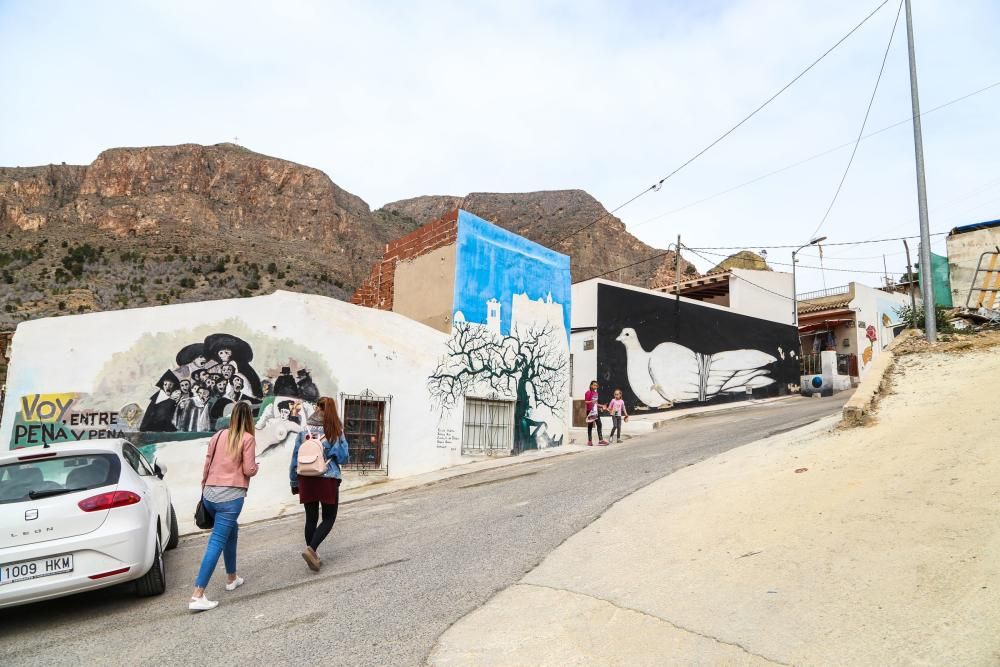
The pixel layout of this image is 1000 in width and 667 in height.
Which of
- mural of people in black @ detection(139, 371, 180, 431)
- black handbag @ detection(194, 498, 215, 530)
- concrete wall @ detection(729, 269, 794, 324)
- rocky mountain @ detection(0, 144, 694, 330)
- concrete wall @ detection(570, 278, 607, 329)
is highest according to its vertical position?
rocky mountain @ detection(0, 144, 694, 330)

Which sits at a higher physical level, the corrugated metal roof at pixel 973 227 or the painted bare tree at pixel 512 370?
the corrugated metal roof at pixel 973 227

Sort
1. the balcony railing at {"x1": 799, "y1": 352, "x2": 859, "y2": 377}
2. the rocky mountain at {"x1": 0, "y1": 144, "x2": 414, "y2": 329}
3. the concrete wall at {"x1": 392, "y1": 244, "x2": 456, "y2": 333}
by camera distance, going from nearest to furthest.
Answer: the concrete wall at {"x1": 392, "y1": 244, "x2": 456, "y2": 333}
the balcony railing at {"x1": 799, "y1": 352, "x2": 859, "y2": 377}
the rocky mountain at {"x1": 0, "y1": 144, "x2": 414, "y2": 329}

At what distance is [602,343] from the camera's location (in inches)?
871

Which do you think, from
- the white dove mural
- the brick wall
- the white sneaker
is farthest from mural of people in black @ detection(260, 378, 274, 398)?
the white dove mural

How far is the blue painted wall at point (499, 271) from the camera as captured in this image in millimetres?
15562

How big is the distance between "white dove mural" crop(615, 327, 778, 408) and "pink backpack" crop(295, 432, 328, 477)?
17.6m

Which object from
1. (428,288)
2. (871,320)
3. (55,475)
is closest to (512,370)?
(428,288)

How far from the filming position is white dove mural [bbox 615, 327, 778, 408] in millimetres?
23078

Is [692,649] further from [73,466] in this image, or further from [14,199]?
[14,199]

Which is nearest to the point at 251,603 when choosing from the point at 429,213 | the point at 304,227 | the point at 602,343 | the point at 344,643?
the point at 344,643

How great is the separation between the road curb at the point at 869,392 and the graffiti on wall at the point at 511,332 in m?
8.19

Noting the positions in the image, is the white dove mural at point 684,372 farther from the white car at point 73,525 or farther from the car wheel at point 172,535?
the white car at point 73,525

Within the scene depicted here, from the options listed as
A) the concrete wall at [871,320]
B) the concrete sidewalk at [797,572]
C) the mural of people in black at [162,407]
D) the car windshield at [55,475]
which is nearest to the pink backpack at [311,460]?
the car windshield at [55,475]

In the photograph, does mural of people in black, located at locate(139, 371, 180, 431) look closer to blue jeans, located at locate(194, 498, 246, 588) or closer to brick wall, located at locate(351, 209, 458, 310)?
blue jeans, located at locate(194, 498, 246, 588)
